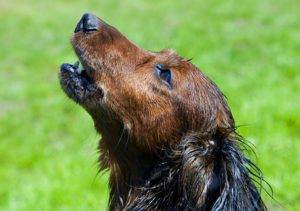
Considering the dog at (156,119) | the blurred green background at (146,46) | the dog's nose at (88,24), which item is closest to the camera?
the dog at (156,119)

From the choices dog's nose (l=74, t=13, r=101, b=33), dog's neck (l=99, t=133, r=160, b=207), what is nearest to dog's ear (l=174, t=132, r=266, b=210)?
Answer: dog's neck (l=99, t=133, r=160, b=207)

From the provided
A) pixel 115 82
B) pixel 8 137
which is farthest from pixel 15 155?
pixel 115 82

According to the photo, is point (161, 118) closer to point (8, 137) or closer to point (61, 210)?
point (61, 210)

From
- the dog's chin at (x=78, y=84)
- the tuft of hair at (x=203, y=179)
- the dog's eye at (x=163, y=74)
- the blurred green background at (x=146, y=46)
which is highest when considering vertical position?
the blurred green background at (x=146, y=46)

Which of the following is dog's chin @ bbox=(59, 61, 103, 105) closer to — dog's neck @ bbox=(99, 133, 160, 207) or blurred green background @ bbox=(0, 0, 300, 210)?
dog's neck @ bbox=(99, 133, 160, 207)

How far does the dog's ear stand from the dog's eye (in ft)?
1.47

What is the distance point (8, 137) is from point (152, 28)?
476 centimetres

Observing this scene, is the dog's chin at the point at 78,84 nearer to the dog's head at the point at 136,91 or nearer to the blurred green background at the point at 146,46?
the dog's head at the point at 136,91

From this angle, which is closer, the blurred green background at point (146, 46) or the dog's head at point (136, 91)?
the dog's head at point (136, 91)

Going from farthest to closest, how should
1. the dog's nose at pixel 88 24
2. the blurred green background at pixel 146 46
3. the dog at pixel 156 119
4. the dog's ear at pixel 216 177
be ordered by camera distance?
the blurred green background at pixel 146 46 < the dog's nose at pixel 88 24 < the dog at pixel 156 119 < the dog's ear at pixel 216 177

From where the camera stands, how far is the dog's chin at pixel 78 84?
269 centimetres

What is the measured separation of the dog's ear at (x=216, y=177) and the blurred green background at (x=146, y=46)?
47.2 inches

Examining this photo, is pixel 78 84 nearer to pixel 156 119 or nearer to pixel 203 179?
pixel 156 119

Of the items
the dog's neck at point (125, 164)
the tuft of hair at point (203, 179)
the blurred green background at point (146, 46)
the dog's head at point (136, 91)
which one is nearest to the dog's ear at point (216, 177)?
the tuft of hair at point (203, 179)
